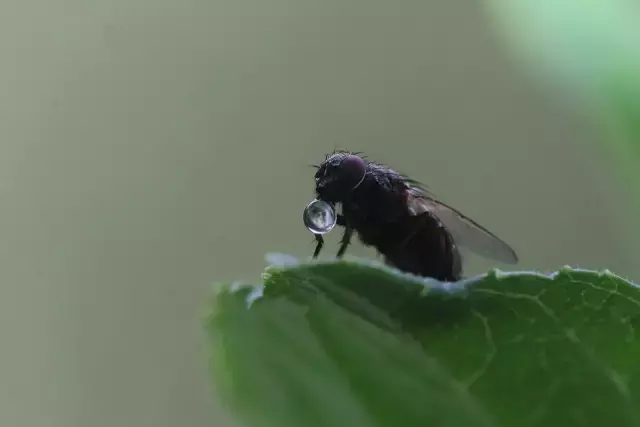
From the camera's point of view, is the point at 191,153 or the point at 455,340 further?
the point at 191,153

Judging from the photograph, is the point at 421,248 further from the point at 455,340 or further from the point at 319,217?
the point at 455,340

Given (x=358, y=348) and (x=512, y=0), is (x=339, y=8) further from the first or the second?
(x=358, y=348)

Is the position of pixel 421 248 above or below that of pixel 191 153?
above

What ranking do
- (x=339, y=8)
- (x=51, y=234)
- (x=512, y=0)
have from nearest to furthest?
(x=512, y=0), (x=51, y=234), (x=339, y=8)

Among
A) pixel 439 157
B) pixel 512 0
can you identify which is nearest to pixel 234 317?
pixel 512 0

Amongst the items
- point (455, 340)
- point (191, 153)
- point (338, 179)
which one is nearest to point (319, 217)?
point (338, 179)

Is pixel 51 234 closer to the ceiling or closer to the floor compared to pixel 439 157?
closer to the floor
